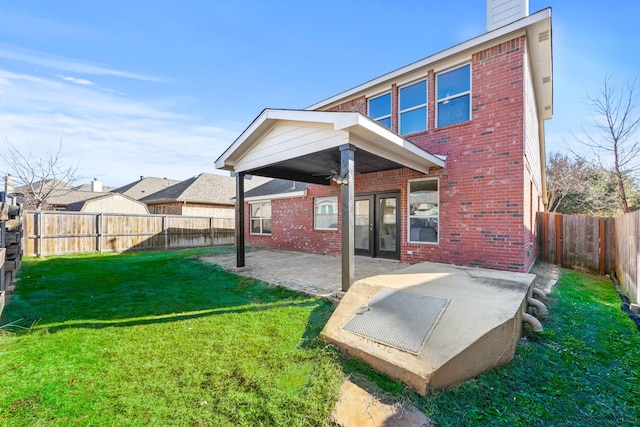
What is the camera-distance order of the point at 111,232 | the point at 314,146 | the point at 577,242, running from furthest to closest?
the point at 111,232 → the point at 577,242 → the point at 314,146

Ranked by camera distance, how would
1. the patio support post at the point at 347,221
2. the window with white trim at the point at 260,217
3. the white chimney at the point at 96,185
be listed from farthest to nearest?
the white chimney at the point at 96,185
the window with white trim at the point at 260,217
the patio support post at the point at 347,221

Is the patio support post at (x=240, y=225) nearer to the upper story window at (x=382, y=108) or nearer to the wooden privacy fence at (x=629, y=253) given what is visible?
the upper story window at (x=382, y=108)

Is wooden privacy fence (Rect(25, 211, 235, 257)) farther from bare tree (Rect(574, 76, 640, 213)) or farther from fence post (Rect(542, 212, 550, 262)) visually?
bare tree (Rect(574, 76, 640, 213))

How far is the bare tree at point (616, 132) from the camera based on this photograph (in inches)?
443

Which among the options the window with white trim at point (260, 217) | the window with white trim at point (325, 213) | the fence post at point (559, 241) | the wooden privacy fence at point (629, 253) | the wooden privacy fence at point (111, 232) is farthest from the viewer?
the window with white trim at point (260, 217)

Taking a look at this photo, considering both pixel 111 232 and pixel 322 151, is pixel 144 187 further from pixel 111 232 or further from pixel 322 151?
pixel 322 151

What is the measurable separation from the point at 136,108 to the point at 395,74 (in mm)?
9910

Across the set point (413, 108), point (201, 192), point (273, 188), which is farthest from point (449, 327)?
point (201, 192)

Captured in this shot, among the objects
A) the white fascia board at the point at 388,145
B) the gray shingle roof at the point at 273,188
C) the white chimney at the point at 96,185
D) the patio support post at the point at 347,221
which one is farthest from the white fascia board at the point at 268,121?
the white chimney at the point at 96,185

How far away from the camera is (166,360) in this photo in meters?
2.74

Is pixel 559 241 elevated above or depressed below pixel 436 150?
below

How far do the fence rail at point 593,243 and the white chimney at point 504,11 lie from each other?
541cm

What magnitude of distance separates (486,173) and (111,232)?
14507 millimetres

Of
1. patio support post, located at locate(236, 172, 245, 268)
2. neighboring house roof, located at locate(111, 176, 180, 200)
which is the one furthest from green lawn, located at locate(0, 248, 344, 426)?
neighboring house roof, located at locate(111, 176, 180, 200)
